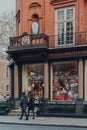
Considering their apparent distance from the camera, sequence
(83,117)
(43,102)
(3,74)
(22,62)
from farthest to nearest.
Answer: (3,74) → (22,62) → (43,102) → (83,117)

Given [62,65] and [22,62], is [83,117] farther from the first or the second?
[22,62]

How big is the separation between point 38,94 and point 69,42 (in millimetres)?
4662

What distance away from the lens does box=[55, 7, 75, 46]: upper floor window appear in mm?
29641

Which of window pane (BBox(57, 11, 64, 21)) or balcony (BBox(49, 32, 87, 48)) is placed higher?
window pane (BBox(57, 11, 64, 21))

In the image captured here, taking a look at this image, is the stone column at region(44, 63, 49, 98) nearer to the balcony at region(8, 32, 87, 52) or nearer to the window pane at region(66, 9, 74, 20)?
the balcony at region(8, 32, 87, 52)

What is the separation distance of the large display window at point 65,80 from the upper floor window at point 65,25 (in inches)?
66.9

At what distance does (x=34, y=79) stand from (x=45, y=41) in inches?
127

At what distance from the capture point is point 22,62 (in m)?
31.2

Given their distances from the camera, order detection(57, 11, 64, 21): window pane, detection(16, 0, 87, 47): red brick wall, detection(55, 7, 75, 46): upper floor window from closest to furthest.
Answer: detection(16, 0, 87, 47): red brick wall → detection(55, 7, 75, 46): upper floor window → detection(57, 11, 64, 21): window pane

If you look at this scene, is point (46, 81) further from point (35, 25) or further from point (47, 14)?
point (47, 14)

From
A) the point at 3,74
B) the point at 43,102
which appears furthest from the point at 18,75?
the point at 3,74

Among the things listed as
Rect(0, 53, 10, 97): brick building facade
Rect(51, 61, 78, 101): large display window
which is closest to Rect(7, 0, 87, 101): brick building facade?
Rect(51, 61, 78, 101): large display window

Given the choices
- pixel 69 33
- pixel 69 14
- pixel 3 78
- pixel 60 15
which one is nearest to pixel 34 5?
pixel 60 15

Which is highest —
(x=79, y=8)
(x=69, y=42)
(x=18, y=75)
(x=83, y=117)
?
(x=79, y=8)
